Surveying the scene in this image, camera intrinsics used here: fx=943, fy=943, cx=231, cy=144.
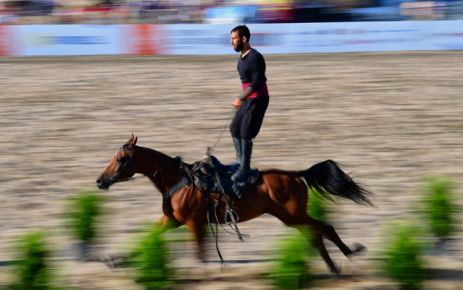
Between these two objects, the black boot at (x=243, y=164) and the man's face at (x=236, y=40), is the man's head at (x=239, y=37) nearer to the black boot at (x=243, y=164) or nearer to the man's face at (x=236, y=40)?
the man's face at (x=236, y=40)

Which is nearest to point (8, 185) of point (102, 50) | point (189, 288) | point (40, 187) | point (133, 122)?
point (40, 187)

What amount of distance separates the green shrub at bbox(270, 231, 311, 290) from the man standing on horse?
1293mm

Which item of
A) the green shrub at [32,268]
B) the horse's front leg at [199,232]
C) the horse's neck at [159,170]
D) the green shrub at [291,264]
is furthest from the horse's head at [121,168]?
the green shrub at [291,264]

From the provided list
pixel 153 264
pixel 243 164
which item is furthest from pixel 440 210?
pixel 153 264

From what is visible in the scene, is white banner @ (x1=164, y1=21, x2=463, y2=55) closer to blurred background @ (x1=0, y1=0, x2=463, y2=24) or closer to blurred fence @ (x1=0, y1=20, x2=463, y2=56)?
blurred fence @ (x1=0, y1=20, x2=463, y2=56)

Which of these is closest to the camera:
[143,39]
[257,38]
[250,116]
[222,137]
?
[250,116]

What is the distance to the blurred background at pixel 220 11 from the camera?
946 inches

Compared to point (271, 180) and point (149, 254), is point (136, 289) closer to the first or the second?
point (149, 254)

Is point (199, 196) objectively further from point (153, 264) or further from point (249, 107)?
point (153, 264)

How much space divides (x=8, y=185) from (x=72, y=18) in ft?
39.2

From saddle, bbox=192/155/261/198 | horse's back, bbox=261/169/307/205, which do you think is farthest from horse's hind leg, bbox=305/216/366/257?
saddle, bbox=192/155/261/198

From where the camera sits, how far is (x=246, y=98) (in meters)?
9.32

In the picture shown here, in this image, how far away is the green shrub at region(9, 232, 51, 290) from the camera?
27.1 ft

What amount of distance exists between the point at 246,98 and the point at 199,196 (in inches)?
43.6
